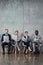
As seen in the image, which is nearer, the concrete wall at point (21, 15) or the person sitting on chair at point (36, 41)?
the person sitting on chair at point (36, 41)

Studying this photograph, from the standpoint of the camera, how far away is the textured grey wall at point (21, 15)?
1070cm

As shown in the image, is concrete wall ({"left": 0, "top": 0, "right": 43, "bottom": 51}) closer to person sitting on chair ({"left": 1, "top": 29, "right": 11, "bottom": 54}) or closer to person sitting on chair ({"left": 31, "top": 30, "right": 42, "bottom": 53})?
person sitting on chair ({"left": 31, "top": 30, "right": 42, "bottom": 53})

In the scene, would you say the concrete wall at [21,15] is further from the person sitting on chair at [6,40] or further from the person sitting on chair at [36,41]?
the person sitting on chair at [6,40]

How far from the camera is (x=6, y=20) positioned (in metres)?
10.8

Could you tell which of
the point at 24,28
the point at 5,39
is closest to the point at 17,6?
the point at 24,28

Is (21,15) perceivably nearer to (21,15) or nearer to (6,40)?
(21,15)

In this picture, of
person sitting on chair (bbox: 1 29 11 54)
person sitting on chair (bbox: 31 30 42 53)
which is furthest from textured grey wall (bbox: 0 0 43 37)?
person sitting on chair (bbox: 1 29 11 54)

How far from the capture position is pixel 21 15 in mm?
10758

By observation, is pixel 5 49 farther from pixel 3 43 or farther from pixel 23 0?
pixel 23 0

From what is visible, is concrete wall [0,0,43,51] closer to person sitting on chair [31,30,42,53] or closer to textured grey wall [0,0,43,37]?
textured grey wall [0,0,43,37]

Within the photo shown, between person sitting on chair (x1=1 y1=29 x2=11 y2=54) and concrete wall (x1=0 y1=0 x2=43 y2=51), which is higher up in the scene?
concrete wall (x1=0 y1=0 x2=43 y2=51)

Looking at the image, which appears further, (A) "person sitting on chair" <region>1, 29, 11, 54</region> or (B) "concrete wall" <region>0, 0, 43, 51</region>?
(B) "concrete wall" <region>0, 0, 43, 51</region>

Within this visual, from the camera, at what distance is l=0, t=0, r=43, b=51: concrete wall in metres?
10.7

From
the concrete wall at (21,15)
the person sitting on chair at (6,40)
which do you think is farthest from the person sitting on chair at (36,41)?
the person sitting on chair at (6,40)
